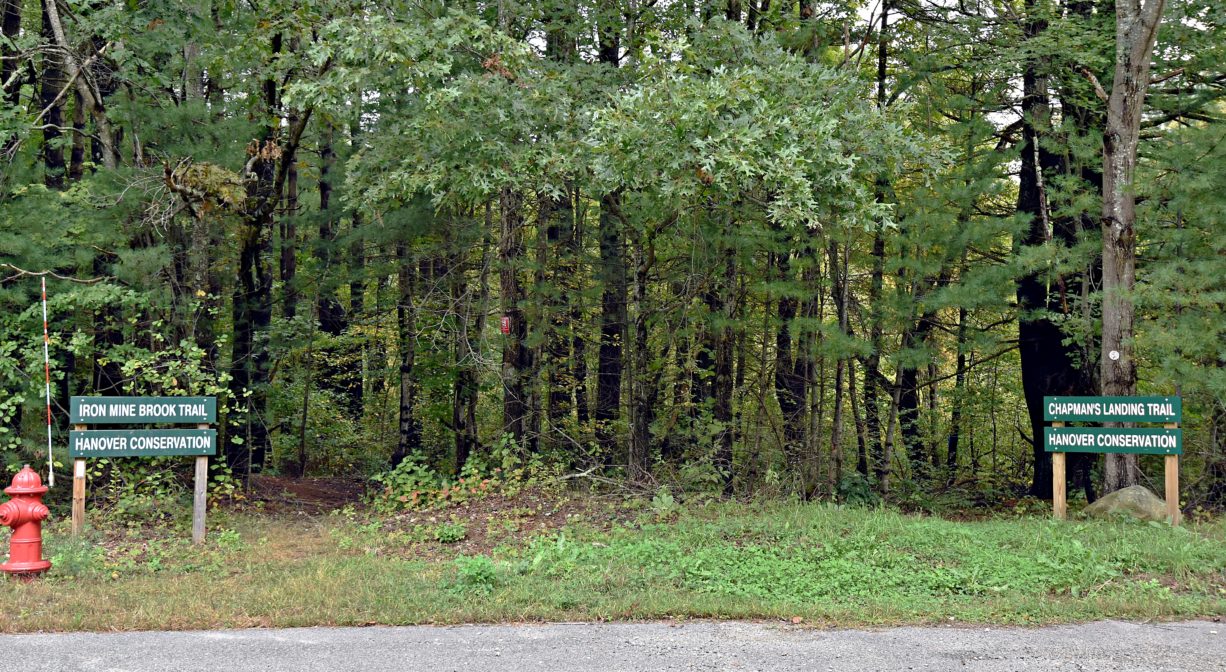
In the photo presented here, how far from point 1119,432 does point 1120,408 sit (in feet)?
0.97

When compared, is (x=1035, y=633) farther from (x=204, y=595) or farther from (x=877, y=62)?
(x=877, y=62)

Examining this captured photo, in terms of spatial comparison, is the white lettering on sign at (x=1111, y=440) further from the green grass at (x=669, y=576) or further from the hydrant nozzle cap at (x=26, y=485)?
the hydrant nozzle cap at (x=26, y=485)

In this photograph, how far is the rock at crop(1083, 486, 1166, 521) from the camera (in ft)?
29.9

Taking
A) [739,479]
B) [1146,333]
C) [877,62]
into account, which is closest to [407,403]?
[739,479]

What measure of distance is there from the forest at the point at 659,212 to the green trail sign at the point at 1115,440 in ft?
2.89

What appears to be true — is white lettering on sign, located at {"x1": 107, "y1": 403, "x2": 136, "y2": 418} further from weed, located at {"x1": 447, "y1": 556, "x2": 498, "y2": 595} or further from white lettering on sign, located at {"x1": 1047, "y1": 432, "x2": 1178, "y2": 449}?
white lettering on sign, located at {"x1": 1047, "y1": 432, "x2": 1178, "y2": 449}

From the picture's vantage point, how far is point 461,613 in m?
5.86

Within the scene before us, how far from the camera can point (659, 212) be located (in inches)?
409

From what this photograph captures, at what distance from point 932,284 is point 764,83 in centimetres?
487

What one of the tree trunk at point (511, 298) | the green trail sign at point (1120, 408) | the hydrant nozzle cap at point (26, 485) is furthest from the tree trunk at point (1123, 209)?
the hydrant nozzle cap at point (26, 485)

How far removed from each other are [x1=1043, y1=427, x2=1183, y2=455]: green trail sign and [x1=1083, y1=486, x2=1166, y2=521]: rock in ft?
1.52

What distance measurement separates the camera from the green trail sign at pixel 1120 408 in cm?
913

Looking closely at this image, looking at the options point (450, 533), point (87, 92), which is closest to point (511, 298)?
point (450, 533)

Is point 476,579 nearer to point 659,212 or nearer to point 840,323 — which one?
point 659,212
